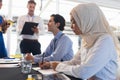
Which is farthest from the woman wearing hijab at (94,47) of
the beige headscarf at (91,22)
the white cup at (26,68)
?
the white cup at (26,68)

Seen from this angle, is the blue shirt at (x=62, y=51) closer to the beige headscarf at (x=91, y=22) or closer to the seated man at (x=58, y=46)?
the seated man at (x=58, y=46)

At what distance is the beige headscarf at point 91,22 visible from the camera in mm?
1394

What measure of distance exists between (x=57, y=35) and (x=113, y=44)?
3.23 ft

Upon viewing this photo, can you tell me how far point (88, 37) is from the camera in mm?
1445

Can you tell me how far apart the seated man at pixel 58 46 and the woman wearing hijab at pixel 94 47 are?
2.01 feet

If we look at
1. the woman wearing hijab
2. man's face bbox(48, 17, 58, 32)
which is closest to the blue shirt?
man's face bbox(48, 17, 58, 32)

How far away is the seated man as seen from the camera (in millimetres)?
2115

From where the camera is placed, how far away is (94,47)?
137cm

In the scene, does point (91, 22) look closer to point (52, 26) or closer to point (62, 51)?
point (62, 51)

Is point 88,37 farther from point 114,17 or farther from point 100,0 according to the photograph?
point 114,17

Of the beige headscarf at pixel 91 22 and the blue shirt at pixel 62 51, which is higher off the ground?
the beige headscarf at pixel 91 22

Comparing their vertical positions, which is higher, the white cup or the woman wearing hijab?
the woman wearing hijab

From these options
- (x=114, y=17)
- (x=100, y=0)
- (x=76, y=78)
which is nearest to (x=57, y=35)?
(x=76, y=78)

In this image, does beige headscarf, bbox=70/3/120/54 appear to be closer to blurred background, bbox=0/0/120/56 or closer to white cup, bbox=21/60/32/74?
white cup, bbox=21/60/32/74
